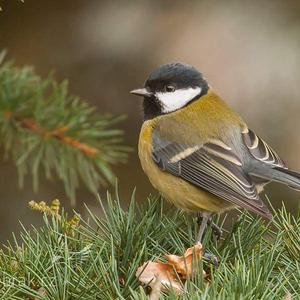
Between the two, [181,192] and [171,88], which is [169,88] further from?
[181,192]

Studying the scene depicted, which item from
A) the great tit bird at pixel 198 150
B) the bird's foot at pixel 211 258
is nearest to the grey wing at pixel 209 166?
the great tit bird at pixel 198 150

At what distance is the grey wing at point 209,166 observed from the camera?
2.41m

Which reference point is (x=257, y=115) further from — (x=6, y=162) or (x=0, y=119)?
(x=0, y=119)

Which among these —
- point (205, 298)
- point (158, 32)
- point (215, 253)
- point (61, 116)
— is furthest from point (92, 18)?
point (205, 298)

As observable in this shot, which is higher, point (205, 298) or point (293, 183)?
point (205, 298)

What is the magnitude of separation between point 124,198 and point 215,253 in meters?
2.16

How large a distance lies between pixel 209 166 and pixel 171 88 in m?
0.34

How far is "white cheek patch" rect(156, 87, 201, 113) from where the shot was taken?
2727 mm

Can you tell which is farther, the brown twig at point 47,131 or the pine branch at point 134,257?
the brown twig at point 47,131

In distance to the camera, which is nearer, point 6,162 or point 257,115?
point 6,162

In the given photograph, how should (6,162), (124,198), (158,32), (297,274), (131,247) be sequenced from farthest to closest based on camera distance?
(158,32)
(124,198)
(6,162)
(131,247)
(297,274)

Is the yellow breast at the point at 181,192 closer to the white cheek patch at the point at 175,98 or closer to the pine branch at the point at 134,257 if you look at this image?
the white cheek patch at the point at 175,98

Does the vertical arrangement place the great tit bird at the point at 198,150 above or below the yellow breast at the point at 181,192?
above

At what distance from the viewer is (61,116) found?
2.49 metres
